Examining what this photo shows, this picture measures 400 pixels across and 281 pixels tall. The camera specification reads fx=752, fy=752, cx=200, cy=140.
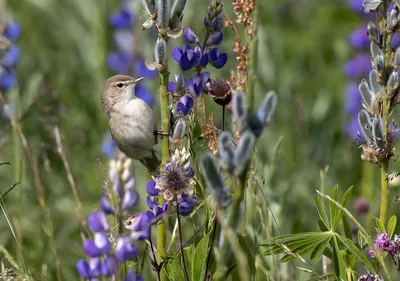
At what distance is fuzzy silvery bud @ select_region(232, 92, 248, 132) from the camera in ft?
5.82

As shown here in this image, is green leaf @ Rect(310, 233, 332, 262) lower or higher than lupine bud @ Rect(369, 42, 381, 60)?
lower

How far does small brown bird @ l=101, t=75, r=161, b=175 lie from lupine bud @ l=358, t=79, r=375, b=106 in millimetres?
971

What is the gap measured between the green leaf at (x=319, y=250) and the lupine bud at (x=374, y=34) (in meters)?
0.67

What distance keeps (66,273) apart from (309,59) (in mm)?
3491

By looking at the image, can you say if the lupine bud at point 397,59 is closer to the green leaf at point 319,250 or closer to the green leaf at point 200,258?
the green leaf at point 319,250

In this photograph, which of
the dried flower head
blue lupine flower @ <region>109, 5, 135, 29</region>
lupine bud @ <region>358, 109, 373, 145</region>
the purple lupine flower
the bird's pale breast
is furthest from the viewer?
blue lupine flower @ <region>109, 5, 135, 29</region>

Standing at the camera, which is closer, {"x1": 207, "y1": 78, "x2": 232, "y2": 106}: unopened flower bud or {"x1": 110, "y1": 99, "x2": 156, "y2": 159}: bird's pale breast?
{"x1": 207, "y1": 78, "x2": 232, "y2": 106}: unopened flower bud

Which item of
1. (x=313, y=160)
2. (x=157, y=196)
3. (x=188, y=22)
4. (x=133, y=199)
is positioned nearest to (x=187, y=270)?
(x=157, y=196)


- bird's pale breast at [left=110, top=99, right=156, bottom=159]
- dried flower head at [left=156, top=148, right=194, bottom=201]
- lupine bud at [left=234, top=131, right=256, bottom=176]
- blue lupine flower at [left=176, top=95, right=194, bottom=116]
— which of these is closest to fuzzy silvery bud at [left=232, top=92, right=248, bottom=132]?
lupine bud at [left=234, top=131, right=256, bottom=176]

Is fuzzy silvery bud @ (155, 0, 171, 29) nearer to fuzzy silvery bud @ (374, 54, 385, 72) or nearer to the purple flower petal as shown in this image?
the purple flower petal

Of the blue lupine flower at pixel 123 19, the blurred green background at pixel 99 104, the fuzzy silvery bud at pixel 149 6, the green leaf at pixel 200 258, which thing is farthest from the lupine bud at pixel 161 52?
the blue lupine flower at pixel 123 19

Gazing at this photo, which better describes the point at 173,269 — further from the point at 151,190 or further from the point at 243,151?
the point at 243,151

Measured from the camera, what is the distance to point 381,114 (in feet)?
8.25

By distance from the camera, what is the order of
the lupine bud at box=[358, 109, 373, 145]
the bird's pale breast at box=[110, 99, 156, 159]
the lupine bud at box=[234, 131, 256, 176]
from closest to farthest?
1. the lupine bud at box=[234, 131, 256, 176]
2. the lupine bud at box=[358, 109, 373, 145]
3. the bird's pale breast at box=[110, 99, 156, 159]
